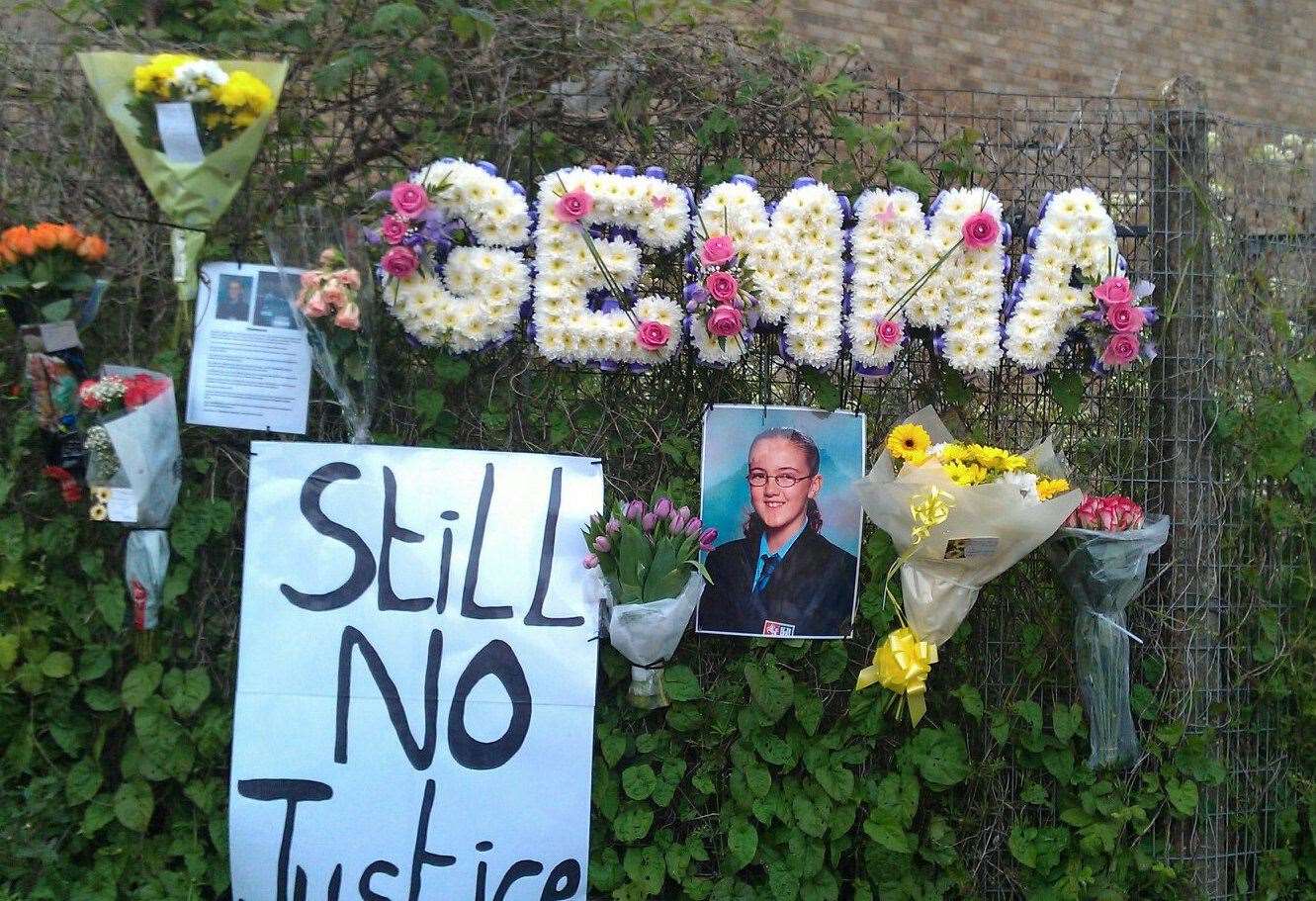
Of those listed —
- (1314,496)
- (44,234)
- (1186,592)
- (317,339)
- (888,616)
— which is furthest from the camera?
(1314,496)

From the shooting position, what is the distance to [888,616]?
3246 mm

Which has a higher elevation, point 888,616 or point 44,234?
point 44,234

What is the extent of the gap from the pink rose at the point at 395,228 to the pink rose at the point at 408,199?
0.09ft

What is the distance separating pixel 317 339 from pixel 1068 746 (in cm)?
259

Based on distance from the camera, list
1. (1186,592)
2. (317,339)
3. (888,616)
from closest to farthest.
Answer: (317,339), (888,616), (1186,592)

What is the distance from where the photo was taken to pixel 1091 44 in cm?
902

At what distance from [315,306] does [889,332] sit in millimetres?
1633

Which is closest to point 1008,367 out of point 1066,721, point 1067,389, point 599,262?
point 1067,389

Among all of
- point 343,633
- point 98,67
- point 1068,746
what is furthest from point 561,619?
point 98,67

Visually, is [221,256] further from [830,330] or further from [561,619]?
[830,330]

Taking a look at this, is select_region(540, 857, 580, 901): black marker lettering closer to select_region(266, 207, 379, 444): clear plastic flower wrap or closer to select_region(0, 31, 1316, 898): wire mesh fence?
select_region(0, 31, 1316, 898): wire mesh fence

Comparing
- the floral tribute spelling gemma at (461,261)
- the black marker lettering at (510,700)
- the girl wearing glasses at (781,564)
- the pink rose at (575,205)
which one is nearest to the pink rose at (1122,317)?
the girl wearing glasses at (781,564)

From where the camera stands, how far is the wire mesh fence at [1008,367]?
307cm

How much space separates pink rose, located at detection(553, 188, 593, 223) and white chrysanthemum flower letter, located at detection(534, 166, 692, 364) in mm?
10
